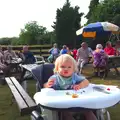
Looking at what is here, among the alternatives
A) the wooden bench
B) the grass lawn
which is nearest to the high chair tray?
the wooden bench

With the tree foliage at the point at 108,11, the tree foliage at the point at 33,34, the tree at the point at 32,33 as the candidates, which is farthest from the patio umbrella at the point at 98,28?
the tree at the point at 32,33

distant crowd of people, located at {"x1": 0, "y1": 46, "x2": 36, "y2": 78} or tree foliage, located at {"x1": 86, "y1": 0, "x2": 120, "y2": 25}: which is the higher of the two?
tree foliage, located at {"x1": 86, "y1": 0, "x2": 120, "y2": 25}

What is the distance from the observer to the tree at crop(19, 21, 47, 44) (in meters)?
44.6

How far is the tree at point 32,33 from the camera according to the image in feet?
146

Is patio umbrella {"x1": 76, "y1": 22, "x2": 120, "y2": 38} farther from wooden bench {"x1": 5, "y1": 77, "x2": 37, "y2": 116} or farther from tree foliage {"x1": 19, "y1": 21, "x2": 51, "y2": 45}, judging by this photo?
tree foliage {"x1": 19, "y1": 21, "x2": 51, "y2": 45}

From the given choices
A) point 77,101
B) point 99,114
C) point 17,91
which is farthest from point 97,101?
point 17,91

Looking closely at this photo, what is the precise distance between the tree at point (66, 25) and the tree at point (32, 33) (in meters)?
11.3

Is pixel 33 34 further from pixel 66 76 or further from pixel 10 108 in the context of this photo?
pixel 66 76

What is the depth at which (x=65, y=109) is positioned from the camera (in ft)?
12.1

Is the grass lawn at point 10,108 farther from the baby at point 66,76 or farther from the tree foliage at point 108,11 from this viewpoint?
the tree foliage at point 108,11

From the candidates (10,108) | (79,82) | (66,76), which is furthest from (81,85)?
(10,108)

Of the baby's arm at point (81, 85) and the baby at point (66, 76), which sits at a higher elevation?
the baby at point (66, 76)

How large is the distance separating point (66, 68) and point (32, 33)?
44.1 metres

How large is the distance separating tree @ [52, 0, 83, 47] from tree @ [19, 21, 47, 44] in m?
11.3
